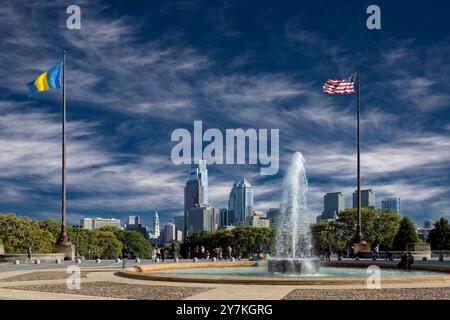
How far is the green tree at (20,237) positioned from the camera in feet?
308

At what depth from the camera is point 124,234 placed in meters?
146

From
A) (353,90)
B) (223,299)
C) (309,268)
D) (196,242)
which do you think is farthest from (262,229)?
(223,299)

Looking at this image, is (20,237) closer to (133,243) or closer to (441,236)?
(133,243)

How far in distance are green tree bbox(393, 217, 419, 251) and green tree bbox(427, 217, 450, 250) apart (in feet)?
27.5

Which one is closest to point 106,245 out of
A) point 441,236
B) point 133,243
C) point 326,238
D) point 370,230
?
point 133,243

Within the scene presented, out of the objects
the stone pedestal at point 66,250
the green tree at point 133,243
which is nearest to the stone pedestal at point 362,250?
the stone pedestal at point 66,250

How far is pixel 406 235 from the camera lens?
7844 cm

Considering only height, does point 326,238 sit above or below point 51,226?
below

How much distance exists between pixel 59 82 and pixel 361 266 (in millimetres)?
29399

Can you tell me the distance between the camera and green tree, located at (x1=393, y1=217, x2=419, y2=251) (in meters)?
77.7

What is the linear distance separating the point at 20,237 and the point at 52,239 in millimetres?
5820

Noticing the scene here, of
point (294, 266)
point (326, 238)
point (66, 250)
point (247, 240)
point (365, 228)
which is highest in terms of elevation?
point (294, 266)

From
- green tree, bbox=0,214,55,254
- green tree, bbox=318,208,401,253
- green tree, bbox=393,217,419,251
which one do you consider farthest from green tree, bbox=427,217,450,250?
green tree, bbox=0,214,55,254
